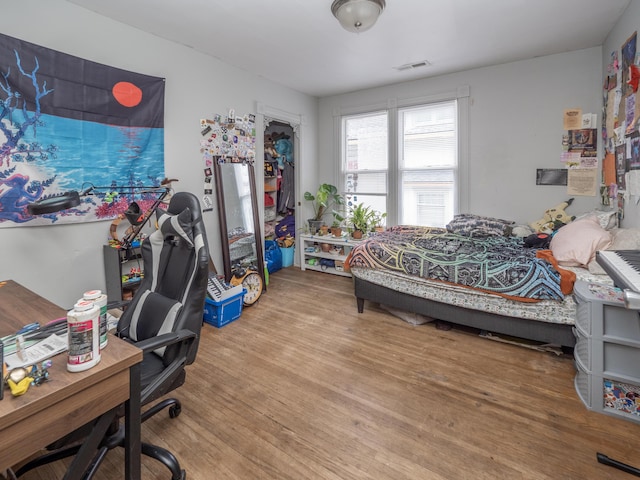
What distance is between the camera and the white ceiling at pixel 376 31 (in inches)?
96.2

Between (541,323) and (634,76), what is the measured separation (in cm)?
184

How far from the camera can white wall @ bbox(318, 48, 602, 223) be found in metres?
3.33

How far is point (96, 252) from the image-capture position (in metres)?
2.63

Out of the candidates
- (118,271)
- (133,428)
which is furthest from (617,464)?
(118,271)

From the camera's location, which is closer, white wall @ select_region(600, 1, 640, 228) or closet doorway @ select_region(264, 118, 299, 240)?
white wall @ select_region(600, 1, 640, 228)

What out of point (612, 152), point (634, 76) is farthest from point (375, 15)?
point (612, 152)

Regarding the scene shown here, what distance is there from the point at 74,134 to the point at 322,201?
3.02 metres

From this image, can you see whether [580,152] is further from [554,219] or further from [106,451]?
[106,451]

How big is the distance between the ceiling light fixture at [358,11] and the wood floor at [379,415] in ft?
7.79

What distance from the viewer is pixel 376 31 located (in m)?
2.83

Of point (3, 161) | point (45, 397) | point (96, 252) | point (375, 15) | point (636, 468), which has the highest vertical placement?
point (375, 15)

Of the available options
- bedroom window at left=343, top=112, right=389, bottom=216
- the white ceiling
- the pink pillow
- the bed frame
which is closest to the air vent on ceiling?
the white ceiling

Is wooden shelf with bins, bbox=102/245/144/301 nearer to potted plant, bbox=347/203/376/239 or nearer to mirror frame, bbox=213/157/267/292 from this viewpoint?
mirror frame, bbox=213/157/267/292

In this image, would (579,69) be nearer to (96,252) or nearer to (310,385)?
(310,385)
